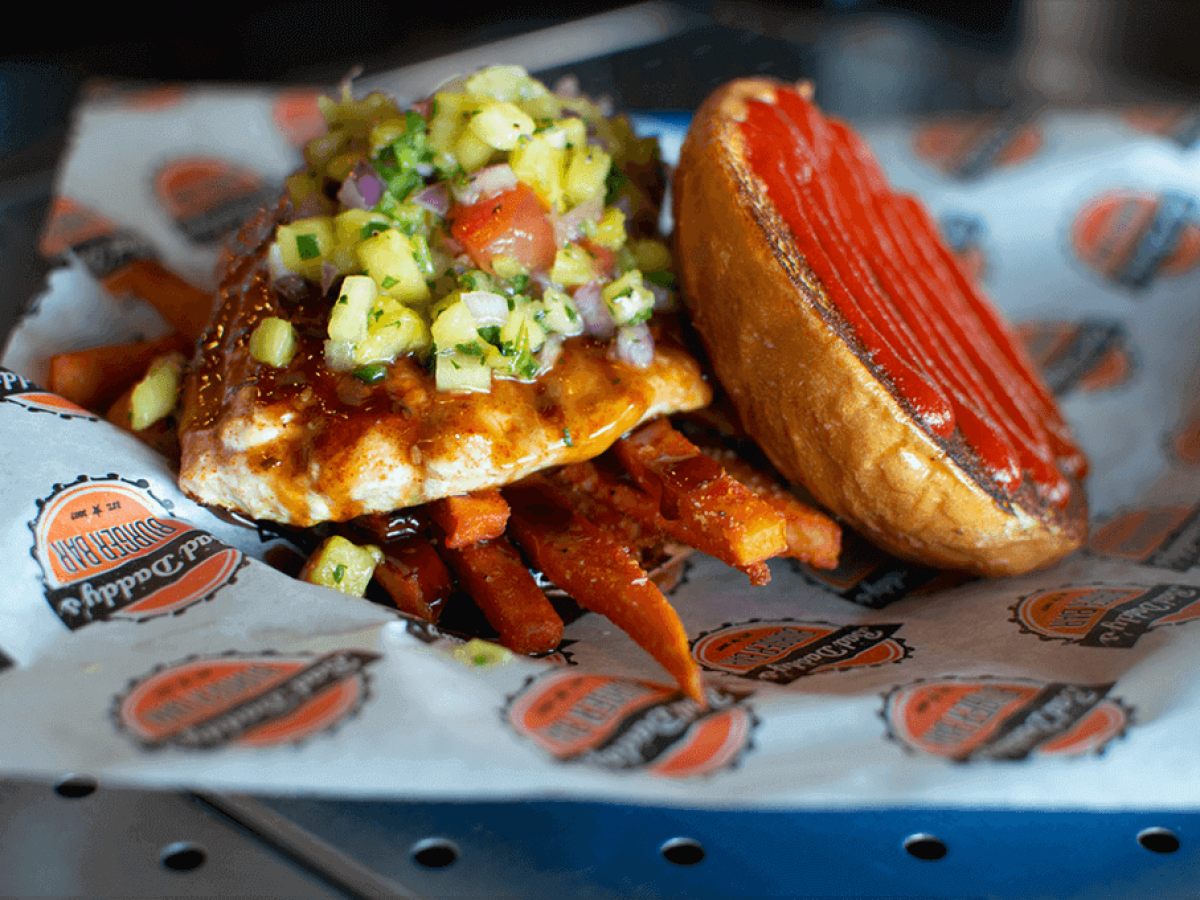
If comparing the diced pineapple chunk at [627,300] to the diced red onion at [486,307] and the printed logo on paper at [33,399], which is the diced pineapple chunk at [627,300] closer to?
the diced red onion at [486,307]

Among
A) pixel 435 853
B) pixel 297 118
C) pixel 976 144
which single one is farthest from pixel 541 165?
pixel 976 144

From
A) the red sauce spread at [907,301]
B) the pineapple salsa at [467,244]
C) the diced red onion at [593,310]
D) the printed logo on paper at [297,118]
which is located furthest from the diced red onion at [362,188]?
the printed logo on paper at [297,118]

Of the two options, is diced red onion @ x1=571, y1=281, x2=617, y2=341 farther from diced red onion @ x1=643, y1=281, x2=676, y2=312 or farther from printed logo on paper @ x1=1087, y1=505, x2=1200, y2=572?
printed logo on paper @ x1=1087, y1=505, x2=1200, y2=572

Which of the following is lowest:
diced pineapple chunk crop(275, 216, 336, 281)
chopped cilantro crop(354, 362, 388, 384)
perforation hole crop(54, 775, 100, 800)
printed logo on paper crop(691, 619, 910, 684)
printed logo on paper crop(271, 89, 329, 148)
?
printed logo on paper crop(691, 619, 910, 684)

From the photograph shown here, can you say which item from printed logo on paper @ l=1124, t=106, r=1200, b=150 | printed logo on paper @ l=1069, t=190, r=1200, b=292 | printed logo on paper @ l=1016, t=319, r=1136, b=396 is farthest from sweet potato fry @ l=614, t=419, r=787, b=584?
printed logo on paper @ l=1124, t=106, r=1200, b=150

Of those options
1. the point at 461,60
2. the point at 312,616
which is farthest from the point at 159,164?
the point at 312,616

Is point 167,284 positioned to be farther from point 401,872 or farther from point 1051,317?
point 1051,317
